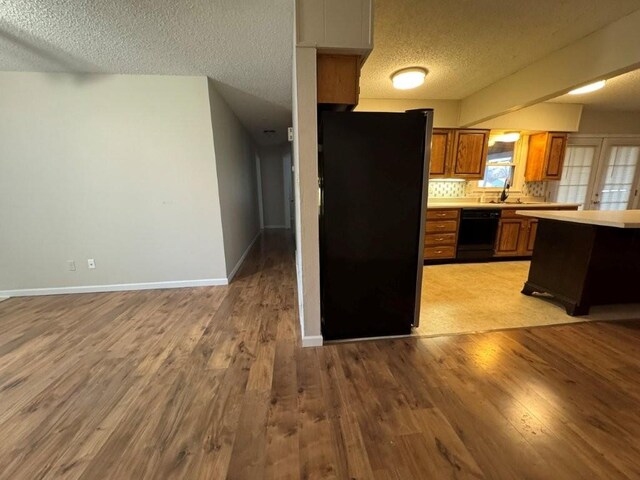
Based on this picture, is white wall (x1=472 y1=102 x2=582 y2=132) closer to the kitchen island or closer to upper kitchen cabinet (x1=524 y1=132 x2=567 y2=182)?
upper kitchen cabinet (x1=524 y1=132 x2=567 y2=182)

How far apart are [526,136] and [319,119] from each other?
4.82 meters

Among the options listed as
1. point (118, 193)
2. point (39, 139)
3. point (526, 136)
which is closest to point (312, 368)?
point (118, 193)

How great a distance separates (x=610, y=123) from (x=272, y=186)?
748 cm

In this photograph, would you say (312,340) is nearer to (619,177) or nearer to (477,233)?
(477,233)

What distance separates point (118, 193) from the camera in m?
3.00

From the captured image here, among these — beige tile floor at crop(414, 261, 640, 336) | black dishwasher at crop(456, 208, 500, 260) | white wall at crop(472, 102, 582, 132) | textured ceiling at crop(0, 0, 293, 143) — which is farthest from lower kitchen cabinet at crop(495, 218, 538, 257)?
textured ceiling at crop(0, 0, 293, 143)

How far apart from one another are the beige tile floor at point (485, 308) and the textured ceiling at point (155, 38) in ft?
9.46

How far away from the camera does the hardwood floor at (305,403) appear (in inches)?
46.9

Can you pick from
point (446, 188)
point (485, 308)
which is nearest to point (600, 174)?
point (446, 188)

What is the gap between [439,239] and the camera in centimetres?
410

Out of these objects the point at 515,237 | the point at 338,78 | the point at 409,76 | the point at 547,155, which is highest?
the point at 409,76

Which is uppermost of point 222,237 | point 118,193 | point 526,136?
point 526,136

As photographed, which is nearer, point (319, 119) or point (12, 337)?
point (319, 119)

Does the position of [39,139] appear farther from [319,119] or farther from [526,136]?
[526,136]
